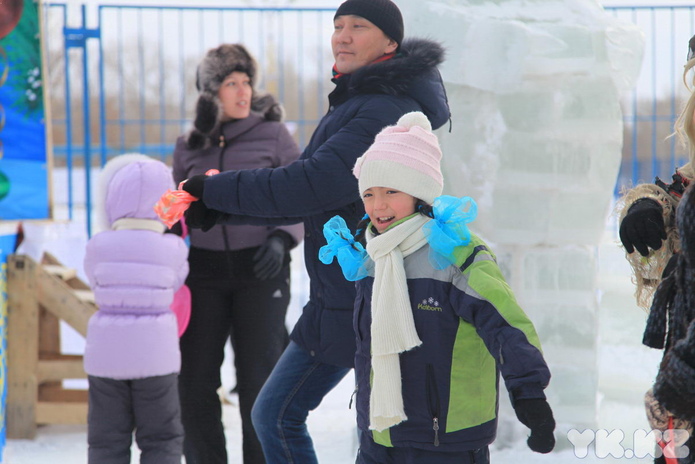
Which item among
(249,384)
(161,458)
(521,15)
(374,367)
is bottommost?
(161,458)

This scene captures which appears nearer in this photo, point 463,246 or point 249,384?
point 463,246

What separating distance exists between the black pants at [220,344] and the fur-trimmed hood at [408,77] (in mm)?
1112

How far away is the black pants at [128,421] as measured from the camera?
10.1ft

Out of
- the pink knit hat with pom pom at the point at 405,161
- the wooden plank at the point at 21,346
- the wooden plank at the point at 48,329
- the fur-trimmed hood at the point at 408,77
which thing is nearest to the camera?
the pink knit hat with pom pom at the point at 405,161

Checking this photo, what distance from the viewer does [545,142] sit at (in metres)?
3.94

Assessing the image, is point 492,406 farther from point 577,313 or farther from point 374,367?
point 577,313

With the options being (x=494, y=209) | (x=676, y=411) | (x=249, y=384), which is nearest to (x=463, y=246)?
(x=676, y=411)

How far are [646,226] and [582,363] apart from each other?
7.22ft

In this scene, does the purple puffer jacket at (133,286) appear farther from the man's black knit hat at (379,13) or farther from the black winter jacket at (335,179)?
the man's black knit hat at (379,13)

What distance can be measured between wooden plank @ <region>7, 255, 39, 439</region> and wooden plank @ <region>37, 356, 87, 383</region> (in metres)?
0.05

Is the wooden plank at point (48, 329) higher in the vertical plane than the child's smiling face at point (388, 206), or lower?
lower

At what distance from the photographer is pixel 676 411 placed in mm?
1510

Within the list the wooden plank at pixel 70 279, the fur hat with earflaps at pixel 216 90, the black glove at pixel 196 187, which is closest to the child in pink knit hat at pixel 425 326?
the black glove at pixel 196 187

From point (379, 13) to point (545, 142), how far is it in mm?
1681
